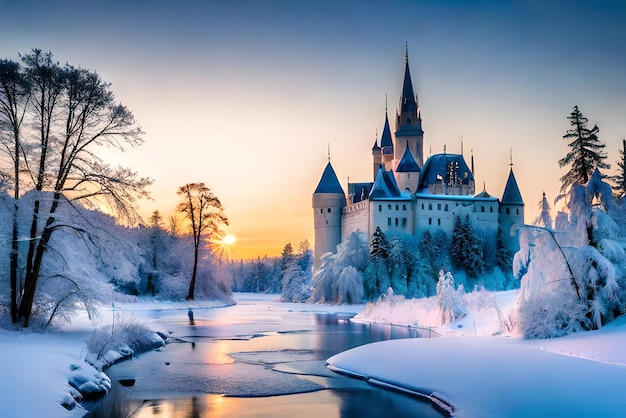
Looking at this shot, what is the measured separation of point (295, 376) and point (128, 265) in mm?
5918

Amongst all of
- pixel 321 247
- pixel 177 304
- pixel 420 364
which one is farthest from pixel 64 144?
pixel 321 247

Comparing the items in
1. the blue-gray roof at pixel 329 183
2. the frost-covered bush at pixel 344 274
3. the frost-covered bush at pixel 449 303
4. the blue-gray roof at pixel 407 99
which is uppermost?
the blue-gray roof at pixel 407 99

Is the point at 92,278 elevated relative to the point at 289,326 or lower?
elevated

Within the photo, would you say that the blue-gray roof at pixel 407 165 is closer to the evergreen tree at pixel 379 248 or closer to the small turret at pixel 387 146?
the small turret at pixel 387 146

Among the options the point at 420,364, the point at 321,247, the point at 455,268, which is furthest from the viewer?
the point at 321,247

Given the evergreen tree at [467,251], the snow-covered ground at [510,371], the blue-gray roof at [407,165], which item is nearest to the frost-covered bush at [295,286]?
Result: the evergreen tree at [467,251]

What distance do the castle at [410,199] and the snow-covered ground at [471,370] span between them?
5053 cm

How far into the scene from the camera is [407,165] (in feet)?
265

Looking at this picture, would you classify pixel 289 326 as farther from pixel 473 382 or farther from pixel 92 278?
pixel 473 382

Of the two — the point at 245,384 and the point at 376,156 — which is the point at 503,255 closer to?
the point at 376,156

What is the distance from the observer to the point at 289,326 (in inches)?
1401

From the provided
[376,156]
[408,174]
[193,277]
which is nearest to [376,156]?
[376,156]

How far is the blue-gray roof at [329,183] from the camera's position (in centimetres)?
7981

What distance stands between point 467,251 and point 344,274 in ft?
55.5
